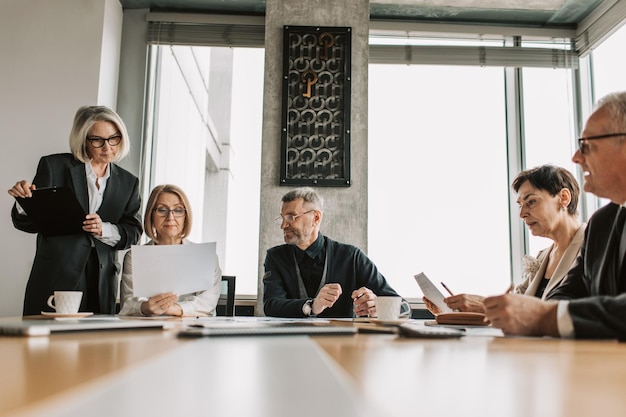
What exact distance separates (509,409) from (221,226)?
4.26m

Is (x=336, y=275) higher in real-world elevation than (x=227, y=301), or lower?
higher

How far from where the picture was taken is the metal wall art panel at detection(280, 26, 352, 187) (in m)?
4.22

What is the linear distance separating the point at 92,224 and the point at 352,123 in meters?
2.25

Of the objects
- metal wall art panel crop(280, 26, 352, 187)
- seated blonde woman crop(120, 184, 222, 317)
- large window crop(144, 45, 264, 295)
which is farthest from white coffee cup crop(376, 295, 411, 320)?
large window crop(144, 45, 264, 295)

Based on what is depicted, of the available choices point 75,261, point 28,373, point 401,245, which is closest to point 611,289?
point 28,373

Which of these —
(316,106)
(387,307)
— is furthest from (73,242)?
(316,106)

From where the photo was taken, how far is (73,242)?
8.75 ft

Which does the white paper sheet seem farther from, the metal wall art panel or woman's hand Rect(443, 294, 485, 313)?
the metal wall art panel

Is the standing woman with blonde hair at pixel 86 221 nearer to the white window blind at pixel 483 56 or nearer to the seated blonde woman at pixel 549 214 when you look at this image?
the seated blonde woman at pixel 549 214

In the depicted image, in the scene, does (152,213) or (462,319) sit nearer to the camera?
(462,319)

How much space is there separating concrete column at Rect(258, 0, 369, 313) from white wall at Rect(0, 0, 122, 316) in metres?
1.20

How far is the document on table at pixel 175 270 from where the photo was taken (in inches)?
76.0

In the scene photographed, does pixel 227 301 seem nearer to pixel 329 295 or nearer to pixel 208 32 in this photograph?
pixel 329 295

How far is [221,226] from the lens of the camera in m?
4.51
